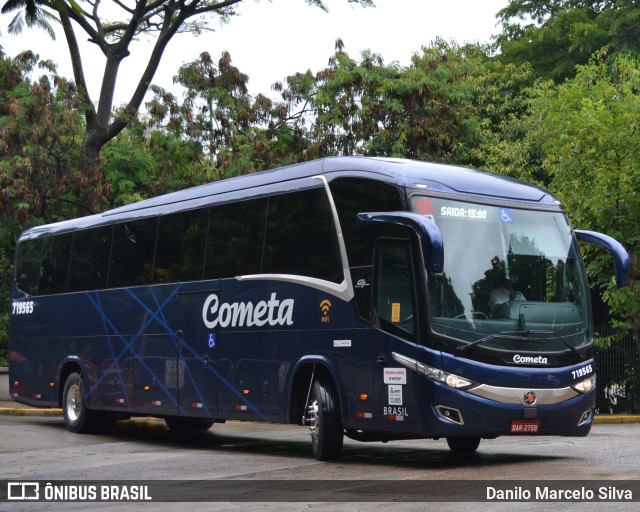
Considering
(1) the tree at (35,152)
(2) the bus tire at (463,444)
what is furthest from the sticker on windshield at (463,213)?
(1) the tree at (35,152)

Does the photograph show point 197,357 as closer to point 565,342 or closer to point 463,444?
point 463,444

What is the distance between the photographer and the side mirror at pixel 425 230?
1231cm

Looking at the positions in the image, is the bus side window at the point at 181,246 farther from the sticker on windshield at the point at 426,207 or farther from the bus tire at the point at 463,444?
the sticker on windshield at the point at 426,207

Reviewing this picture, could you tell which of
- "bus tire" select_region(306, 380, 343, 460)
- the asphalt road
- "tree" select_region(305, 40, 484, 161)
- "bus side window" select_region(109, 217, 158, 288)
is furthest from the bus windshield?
"tree" select_region(305, 40, 484, 161)

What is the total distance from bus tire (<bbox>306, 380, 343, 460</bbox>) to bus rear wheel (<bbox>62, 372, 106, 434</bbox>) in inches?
286

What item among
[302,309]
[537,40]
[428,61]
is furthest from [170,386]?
[537,40]

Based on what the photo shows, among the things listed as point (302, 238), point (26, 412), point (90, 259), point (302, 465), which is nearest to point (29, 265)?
point (90, 259)

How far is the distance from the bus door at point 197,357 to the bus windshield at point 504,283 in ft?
15.1

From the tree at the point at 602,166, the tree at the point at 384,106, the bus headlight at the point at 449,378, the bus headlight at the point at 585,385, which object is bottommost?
the bus headlight at the point at 585,385

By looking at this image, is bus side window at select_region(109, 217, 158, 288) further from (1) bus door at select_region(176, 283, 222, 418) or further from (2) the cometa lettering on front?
(2) the cometa lettering on front

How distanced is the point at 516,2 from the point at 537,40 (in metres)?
4.76

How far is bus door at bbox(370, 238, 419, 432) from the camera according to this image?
43.0ft

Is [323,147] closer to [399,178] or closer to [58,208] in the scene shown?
[58,208]

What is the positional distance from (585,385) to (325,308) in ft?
10.3
